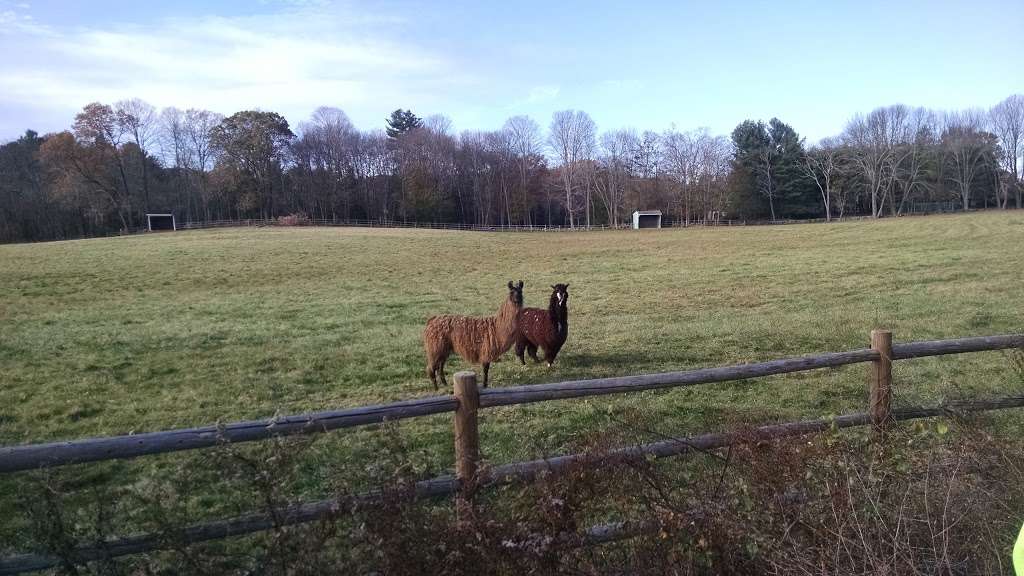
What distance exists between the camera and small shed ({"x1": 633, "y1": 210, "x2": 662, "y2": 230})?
69669mm

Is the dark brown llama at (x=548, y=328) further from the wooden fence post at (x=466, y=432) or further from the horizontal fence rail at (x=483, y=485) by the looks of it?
the wooden fence post at (x=466, y=432)

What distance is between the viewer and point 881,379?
539 cm

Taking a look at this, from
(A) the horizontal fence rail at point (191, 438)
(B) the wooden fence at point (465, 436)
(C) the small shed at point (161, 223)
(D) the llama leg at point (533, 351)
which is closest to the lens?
(A) the horizontal fence rail at point (191, 438)

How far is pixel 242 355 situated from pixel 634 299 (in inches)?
434

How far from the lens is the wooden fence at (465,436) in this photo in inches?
128

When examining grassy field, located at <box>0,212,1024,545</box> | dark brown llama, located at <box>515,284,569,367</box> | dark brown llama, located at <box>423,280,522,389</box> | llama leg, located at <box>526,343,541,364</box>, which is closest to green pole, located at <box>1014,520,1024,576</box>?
grassy field, located at <box>0,212,1024,545</box>

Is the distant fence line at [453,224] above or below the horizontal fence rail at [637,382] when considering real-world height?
above

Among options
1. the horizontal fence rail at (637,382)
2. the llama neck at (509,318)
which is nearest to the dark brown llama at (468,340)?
the llama neck at (509,318)

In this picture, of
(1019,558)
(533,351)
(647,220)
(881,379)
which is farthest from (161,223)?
(1019,558)

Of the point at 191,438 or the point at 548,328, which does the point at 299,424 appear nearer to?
the point at 191,438

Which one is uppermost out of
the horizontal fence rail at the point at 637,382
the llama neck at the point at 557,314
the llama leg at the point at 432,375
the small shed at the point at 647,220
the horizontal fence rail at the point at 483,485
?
the small shed at the point at 647,220

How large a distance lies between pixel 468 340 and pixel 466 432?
5662mm

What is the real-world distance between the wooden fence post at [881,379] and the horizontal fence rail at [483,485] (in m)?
0.18

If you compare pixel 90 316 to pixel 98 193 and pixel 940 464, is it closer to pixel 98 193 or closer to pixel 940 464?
pixel 940 464
